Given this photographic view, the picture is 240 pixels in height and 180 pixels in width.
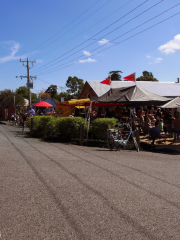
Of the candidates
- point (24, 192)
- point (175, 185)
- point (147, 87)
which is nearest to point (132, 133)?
point (175, 185)

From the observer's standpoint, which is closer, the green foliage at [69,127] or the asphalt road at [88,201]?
the asphalt road at [88,201]

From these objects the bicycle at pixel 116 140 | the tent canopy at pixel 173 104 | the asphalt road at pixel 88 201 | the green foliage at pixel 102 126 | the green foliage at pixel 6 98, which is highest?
the green foliage at pixel 6 98

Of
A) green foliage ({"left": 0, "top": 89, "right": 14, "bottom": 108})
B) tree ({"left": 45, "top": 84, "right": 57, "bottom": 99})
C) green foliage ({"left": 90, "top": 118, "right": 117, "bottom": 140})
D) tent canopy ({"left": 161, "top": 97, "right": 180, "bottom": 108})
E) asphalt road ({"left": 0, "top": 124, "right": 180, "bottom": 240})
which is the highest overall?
tree ({"left": 45, "top": 84, "right": 57, "bottom": 99})

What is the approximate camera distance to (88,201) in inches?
183

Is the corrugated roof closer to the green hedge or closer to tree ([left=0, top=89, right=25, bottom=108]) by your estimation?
tree ([left=0, top=89, right=25, bottom=108])

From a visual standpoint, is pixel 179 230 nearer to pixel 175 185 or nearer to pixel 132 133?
pixel 175 185

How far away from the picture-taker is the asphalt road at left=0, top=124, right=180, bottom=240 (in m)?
3.53

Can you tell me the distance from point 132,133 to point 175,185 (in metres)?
6.02

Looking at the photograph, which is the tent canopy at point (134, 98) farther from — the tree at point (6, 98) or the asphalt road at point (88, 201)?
the tree at point (6, 98)

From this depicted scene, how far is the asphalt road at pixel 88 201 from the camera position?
353 centimetres

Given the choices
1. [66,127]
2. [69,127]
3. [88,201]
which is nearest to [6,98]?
[66,127]

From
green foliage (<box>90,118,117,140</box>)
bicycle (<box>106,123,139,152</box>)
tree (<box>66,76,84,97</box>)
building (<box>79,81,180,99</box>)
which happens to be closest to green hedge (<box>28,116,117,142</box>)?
green foliage (<box>90,118,117,140</box>)

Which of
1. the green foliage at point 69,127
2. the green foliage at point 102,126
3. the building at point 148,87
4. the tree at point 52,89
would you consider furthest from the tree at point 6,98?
the tree at point 52,89

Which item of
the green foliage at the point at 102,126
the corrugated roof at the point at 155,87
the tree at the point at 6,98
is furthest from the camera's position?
the tree at the point at 6,98
